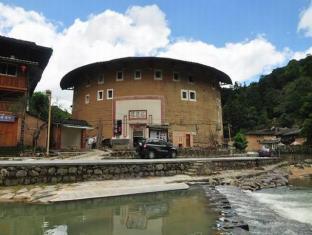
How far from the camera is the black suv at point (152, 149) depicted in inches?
1059

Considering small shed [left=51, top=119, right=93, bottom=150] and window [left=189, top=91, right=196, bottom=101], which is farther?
window [left=189, top=91, right=196, bottom=101]

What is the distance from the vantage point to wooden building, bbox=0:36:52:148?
27094 millimetres

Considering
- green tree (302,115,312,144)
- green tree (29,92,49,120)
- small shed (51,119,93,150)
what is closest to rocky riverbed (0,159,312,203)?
small shed (51,119,93,150)

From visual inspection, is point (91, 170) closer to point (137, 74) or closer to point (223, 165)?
point (223, 165)

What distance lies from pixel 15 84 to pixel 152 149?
474 inches

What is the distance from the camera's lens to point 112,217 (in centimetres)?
1111

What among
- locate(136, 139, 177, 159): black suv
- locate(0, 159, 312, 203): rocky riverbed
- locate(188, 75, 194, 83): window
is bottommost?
locate(0, 159, 312, 203): rocky riverbed

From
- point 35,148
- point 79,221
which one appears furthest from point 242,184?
point 35,148

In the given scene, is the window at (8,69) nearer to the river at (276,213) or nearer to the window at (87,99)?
the window at (87,99)

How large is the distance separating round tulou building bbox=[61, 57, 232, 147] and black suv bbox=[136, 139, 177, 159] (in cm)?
1165

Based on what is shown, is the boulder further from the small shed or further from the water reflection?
the small shed

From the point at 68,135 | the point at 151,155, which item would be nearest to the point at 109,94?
the point at 68,135

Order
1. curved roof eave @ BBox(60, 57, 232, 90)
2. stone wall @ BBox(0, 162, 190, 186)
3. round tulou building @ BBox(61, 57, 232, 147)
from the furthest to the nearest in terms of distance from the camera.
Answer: curved roof eave @ BBox(60, 57, 232, 90), round tulou building @ BBox(61, 57, 232, 147), stone wall @ BBox(0, 162, 190, 186)

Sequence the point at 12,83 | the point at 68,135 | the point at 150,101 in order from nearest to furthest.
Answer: the point at 12,83, the point at 68,135, the point at 150,101
